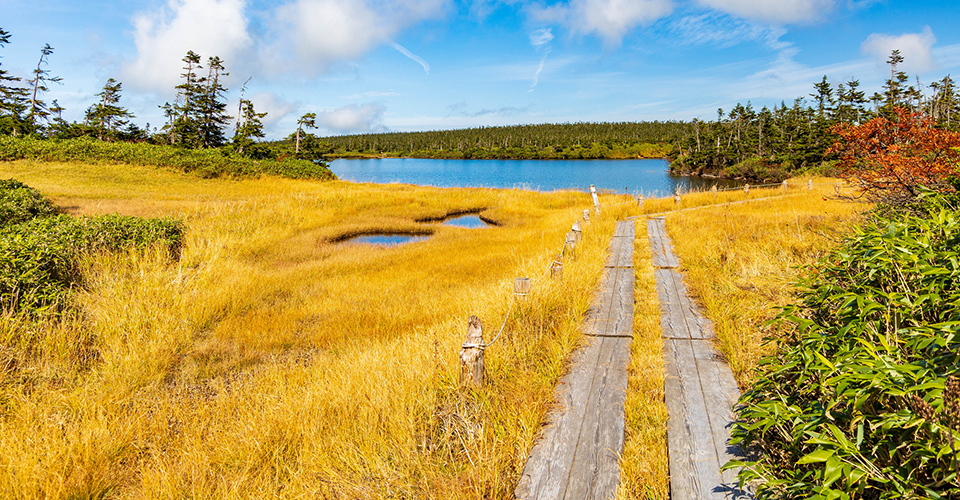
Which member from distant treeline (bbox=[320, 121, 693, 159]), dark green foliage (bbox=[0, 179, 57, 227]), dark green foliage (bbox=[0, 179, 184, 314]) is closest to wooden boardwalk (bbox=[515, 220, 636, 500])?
dark green foliage (bbox=[0, 179, 184, 314])

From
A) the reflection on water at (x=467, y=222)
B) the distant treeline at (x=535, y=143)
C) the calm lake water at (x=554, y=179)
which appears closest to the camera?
the reflection on water at (x=467, y=222)

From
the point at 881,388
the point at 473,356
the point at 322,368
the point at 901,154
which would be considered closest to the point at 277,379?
the point at 322,368

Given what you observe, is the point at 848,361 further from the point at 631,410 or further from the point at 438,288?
the point at 438,288

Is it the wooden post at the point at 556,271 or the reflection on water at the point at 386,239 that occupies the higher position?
the wooden post at the point at 556,271

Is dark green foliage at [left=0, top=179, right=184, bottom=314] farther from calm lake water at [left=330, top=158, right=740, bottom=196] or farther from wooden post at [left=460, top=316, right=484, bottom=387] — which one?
calm lake water at [left=330, top=158, right=740, bottom=196]

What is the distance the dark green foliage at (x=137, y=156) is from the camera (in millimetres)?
28641

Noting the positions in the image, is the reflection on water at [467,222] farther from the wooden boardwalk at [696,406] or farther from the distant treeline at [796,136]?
the distant treeline at [796,136]

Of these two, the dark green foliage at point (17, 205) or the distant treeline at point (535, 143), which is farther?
the distant treeline at point (535, 143)

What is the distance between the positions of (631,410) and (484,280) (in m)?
6.37

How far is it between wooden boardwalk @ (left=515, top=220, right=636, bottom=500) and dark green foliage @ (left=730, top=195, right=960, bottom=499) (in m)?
0.97

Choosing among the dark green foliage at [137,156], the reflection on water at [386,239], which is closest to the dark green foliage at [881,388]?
the reflection on water at [386,239]

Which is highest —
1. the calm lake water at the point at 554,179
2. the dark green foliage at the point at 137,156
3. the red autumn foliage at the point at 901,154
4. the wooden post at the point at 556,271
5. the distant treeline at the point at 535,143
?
the distant treeline at the point at 535,143

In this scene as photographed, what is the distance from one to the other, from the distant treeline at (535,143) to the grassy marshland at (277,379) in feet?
394

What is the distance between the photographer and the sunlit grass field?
3.37 metres
